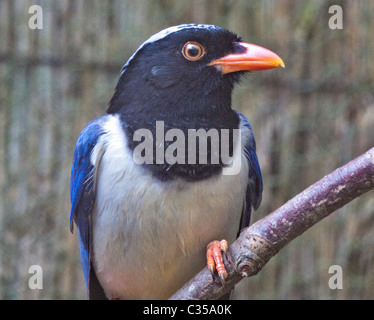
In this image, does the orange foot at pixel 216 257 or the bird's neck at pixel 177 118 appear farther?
the bird's neck at pixel 177 118

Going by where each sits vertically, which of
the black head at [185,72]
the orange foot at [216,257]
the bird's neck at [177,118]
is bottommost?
the orange foot at [216,257]

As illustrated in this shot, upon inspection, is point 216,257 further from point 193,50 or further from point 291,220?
point 193,50

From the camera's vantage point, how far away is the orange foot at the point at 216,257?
2.61 m

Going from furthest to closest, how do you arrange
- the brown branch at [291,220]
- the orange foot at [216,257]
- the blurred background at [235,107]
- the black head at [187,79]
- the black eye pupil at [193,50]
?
the blurred background at [235,107]
the black eye pupil at [193,50]
the black head at [187,79]
the orange foot at [216,257]
the brown branch at [291,220]

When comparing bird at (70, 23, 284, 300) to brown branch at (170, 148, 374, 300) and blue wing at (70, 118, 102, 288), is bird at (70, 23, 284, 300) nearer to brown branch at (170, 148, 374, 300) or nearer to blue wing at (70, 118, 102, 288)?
blue wing at (70, 118, 102, 288)

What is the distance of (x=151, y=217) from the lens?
9.63ft

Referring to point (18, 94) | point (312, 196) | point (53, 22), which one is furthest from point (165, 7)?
point (312, 196)

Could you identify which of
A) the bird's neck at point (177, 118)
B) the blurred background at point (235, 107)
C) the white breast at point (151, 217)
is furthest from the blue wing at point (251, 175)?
the blurred background at point (235, 107)

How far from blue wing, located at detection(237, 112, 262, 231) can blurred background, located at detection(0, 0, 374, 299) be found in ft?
4.12

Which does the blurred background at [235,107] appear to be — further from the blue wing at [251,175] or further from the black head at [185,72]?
the black head at [185,72]

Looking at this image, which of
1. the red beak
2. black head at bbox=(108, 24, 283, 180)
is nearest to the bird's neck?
black head at bbox=(108, 24, 283, 180)

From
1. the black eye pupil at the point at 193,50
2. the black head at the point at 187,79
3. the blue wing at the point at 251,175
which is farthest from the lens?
the blue wing at the point at 251,175
